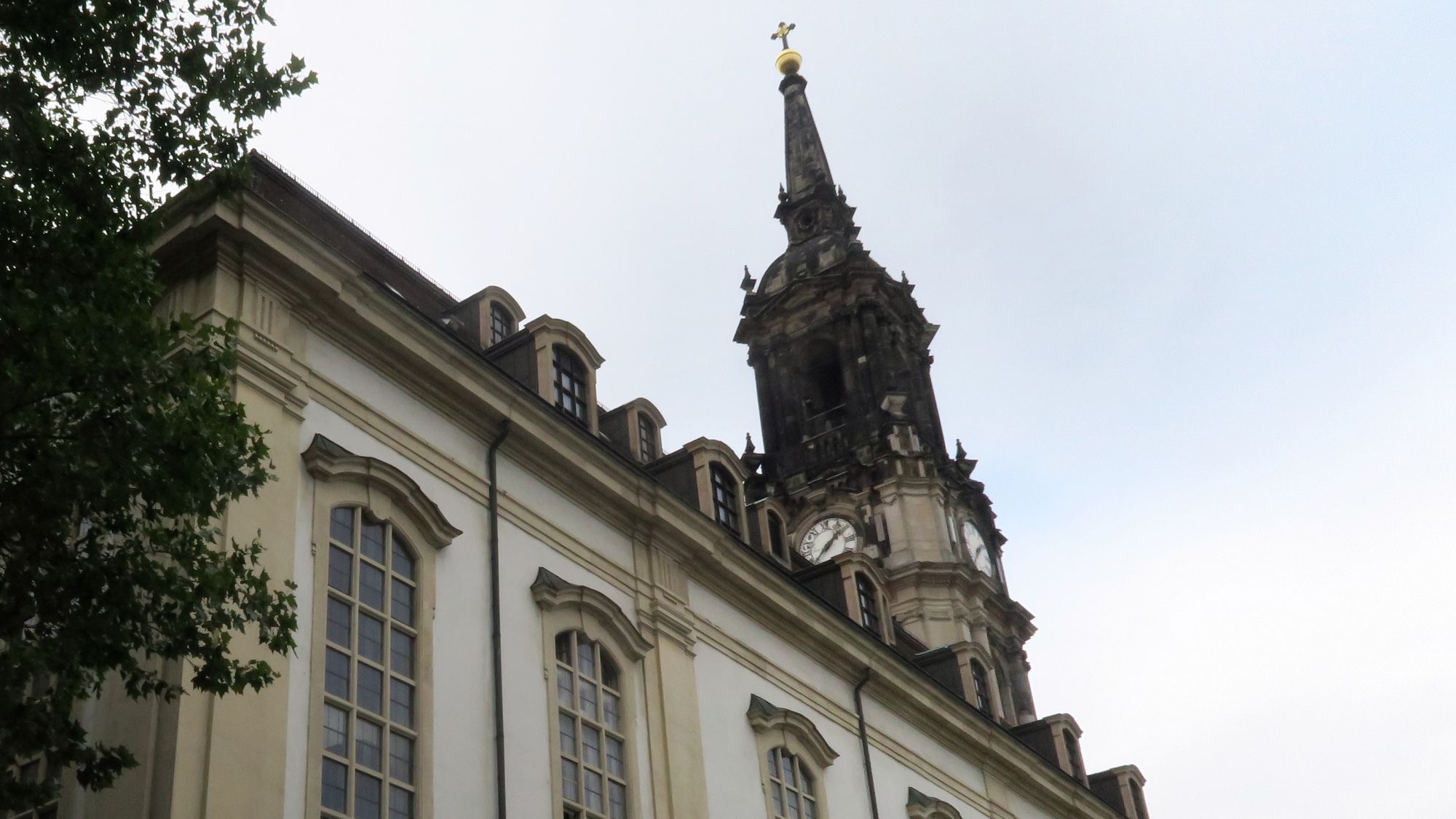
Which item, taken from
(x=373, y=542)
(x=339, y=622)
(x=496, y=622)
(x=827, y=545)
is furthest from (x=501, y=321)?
(x=827, y=545)

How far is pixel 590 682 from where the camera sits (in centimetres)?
2152

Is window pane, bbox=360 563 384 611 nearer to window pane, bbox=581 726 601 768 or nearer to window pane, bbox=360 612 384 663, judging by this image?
window pane, bbox=360 612 384 663

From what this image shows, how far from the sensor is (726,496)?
89.2 feet

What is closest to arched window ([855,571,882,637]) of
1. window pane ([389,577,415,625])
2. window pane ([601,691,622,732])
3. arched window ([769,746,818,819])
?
arched window ([769,746,818,819])

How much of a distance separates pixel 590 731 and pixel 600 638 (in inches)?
51.3

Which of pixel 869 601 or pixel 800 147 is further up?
pixel 800 147

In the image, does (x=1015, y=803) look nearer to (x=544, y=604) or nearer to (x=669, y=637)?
(x=669, y=637)

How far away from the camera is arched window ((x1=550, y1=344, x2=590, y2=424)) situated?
76.7 ft

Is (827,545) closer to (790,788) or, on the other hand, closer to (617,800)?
(790,788)

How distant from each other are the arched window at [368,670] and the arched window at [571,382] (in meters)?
4.64

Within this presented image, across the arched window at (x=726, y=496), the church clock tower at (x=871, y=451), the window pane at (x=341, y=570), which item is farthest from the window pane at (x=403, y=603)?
the church clock tower at (x=871, y=451)

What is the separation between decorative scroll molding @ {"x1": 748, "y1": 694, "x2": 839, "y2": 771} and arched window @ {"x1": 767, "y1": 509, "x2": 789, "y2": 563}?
3.89 m

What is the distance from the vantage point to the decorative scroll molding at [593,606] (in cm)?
2098

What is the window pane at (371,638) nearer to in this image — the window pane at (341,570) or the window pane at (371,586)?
the window pane at (371,586)
